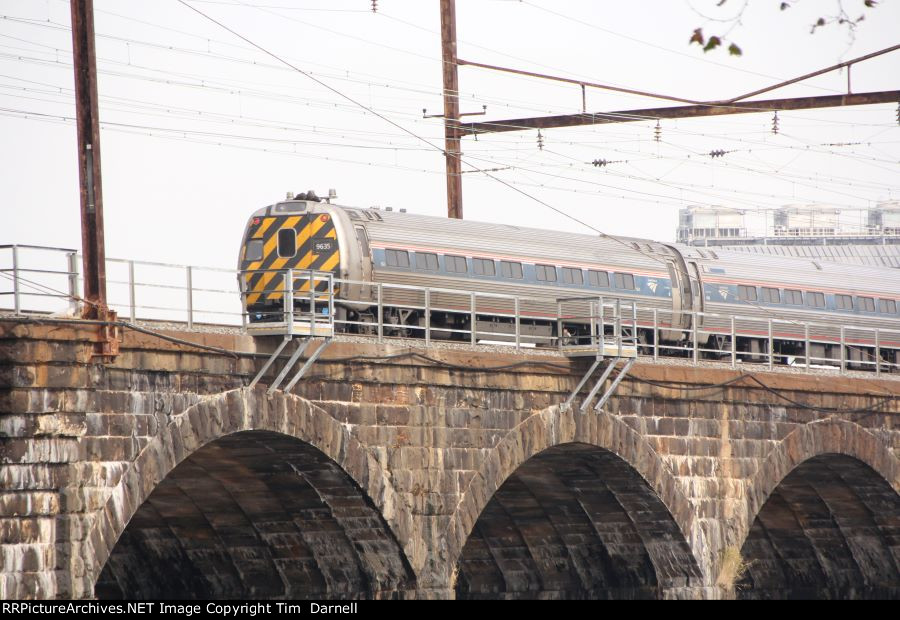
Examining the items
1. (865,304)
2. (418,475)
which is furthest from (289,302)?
(865,304)

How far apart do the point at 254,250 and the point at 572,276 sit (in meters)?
7.57

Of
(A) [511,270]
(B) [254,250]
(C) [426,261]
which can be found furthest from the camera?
(A) [511,270]

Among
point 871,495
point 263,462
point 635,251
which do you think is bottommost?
point 871,495

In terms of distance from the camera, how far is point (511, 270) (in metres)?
34.4

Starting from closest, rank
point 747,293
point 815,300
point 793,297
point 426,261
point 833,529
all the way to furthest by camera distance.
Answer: point 426,261 < point 833,529 < point 747,293 < point 793,297 < point 815,300

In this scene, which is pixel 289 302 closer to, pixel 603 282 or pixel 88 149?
pixel 88 149

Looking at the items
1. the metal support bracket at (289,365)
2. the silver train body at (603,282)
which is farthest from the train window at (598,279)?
the metal support bracket at (289,365)

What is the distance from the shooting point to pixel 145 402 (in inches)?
847

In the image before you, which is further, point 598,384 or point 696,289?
point 696,289
